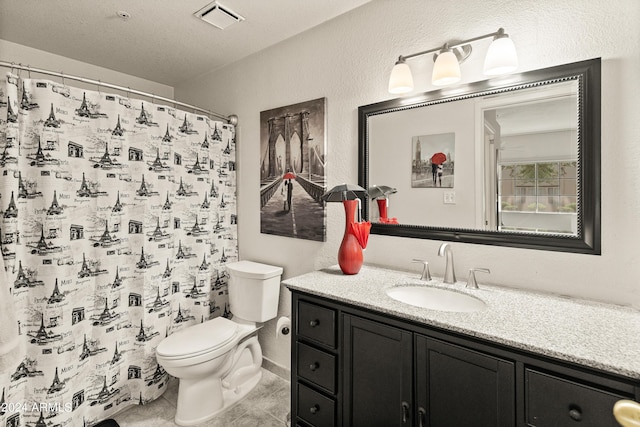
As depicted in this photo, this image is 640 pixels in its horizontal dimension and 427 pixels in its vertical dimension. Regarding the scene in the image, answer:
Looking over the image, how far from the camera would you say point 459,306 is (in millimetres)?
1385

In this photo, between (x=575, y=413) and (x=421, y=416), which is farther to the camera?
(x=421, y=416)

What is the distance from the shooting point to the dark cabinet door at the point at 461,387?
3.14 feet

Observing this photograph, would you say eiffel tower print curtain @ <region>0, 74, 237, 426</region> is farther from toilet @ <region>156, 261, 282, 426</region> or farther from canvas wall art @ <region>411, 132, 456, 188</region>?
canvas wall art @ <region>411, 132, 456, 188</region>

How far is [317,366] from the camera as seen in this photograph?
1.42 meters

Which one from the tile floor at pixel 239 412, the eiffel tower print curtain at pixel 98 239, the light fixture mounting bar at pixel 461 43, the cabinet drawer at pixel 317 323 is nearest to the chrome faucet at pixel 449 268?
the cabinet drawer at pixel 317 323

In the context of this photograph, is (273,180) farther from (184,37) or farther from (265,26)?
(184,37)

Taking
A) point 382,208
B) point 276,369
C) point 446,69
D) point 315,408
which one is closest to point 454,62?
point 446,69

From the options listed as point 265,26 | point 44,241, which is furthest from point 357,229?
point 44,241

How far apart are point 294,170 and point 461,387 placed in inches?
63.5

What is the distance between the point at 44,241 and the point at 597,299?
2582 millimetres

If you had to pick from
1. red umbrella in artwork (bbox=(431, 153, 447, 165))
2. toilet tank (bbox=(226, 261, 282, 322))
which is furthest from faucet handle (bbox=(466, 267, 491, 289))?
toilet tank (bbox=(226, 261, 282, 322))

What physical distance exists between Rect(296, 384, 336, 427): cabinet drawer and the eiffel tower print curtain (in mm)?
1180

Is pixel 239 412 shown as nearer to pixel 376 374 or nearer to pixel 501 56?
pixel 376 374

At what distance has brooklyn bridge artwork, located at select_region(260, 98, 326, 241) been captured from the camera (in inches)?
81.1
